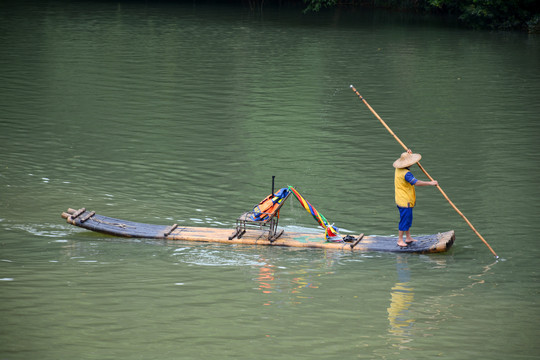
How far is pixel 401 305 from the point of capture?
980 centimetres

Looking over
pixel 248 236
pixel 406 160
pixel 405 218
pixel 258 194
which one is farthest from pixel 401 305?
pixel 258 194

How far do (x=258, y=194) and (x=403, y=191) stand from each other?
13.7 ft

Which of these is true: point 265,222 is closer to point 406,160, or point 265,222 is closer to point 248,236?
point 248,236

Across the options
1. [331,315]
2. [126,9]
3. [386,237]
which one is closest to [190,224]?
[386,237]

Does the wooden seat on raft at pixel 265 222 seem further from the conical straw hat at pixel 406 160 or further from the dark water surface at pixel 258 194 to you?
the conical straw hat at pixel 406 160

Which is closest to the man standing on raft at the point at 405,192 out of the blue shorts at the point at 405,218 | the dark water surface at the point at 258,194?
the blue shorts at the point at 405,218

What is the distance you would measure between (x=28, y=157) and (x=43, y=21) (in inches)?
1156

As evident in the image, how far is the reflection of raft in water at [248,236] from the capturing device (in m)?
11.6

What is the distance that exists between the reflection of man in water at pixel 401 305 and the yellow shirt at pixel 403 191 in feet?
2.74

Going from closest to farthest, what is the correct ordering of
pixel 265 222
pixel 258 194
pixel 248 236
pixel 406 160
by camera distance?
pixel 406 160, pixel 265 222, pixel 248 236, pixel 258 194

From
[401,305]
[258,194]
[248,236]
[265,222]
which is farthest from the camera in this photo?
[258,194]

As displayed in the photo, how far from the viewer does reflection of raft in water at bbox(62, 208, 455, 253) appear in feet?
37.9

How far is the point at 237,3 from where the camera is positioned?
5931 cm

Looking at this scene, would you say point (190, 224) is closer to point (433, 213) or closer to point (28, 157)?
point (433, 213)
